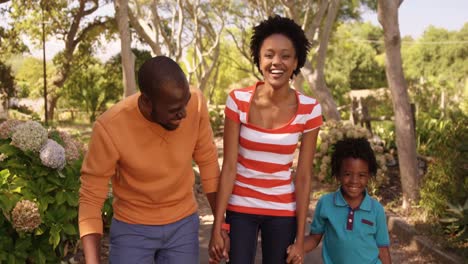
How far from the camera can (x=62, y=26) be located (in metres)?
20.7

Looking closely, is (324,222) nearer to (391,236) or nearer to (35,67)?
(391,236)

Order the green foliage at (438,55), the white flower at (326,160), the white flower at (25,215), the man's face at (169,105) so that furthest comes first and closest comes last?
the green foliage at (438,55), the white flower at (326,160), the white flower at (25,215), the man's face at (169,105)

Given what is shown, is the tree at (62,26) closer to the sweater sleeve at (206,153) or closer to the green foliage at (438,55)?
the sweater sleeve at (206,153)

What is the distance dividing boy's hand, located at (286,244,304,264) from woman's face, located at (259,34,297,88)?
0.81 metres

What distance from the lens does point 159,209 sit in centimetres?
246

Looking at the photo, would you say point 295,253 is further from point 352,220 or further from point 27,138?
point 27,138

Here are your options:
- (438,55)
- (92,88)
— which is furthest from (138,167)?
(438,55)

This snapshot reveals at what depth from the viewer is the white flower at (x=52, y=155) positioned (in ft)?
12.5

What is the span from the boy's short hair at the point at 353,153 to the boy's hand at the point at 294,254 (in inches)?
23.8

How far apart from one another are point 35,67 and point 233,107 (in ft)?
102

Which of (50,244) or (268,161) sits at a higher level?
(268,161)

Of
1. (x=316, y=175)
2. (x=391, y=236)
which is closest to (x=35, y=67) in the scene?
(x=316, y=175)

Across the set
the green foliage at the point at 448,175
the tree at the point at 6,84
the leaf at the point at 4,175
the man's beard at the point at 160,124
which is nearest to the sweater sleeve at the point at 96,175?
the man's beard at the point at 160,124

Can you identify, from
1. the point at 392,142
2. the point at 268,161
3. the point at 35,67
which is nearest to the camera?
the point at 268,161
